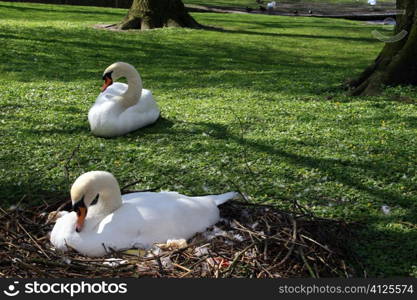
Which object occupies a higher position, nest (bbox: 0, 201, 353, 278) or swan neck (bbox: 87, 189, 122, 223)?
swan neck (bbox: 87, 189, 122, 223)

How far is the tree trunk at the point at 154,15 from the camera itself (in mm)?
16625

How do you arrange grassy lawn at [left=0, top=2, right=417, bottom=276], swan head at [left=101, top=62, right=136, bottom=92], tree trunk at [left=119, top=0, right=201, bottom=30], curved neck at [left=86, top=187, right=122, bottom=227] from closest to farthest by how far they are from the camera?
curved neck at [left=86, top=187, right=122, bottom=227] < grassy lawn at [left=0, top=2, right=417, bottom=276] < swan head at [left=101, top=62, right=136, bottom=92] < tree trunk at [left=119, top=0, right=201, bottom=30]

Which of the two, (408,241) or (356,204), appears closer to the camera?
(408,241)

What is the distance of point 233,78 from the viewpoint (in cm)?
1076

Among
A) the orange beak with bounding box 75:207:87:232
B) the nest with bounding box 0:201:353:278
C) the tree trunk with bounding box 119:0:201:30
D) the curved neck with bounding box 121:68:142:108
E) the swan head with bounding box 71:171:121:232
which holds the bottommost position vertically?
the nest with bounding box 0:201:353:278

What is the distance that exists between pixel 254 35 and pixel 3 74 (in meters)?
8.49

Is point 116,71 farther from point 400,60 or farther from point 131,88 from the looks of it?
point 400,60

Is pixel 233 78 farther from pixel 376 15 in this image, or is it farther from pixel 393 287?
pixel 376 15

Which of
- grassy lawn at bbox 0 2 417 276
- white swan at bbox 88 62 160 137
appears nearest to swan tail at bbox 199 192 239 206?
grassy lawn at bbox 0 2 417 276

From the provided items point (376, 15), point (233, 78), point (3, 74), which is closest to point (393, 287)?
point (233, 78)

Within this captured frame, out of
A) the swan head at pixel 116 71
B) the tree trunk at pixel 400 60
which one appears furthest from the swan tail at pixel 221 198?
the tree trunk at pixel 400 60

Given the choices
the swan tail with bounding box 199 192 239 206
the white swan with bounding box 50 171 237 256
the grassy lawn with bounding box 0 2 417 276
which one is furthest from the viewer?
the grassy lawn with bounding box 0 2 417 276

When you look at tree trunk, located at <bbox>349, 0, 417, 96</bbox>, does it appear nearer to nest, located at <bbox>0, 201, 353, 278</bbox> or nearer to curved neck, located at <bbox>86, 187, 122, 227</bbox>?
nest, located at <bbox>0, 201, 353, 278</bbox>

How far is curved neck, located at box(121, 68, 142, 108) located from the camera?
727cm
